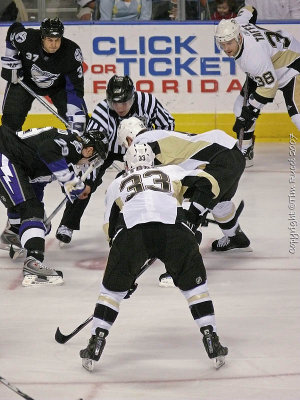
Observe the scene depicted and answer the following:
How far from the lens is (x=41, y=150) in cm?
499

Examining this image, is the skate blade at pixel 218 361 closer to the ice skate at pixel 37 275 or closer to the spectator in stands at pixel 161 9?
the ice skate at pixel 37 275

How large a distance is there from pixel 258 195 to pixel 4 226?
5.16 ft

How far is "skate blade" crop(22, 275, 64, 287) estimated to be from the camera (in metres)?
5.00

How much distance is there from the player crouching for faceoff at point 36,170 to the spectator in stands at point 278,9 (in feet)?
11.0

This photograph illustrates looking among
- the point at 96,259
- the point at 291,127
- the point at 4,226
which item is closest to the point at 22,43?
the point at 4,226

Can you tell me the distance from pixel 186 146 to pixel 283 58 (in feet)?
8.02

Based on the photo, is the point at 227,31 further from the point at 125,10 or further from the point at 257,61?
the point at 125,10

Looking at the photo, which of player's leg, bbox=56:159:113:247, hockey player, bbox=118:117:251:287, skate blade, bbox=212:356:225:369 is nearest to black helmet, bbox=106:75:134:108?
hockey player, bbox=118:117:251:287

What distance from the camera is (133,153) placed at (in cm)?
397

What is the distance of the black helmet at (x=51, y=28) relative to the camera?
19.4 feet

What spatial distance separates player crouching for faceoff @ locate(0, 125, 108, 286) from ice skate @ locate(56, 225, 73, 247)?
0.58 meters

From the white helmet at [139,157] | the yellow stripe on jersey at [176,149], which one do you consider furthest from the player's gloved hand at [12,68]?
the white helmet at [139,157]

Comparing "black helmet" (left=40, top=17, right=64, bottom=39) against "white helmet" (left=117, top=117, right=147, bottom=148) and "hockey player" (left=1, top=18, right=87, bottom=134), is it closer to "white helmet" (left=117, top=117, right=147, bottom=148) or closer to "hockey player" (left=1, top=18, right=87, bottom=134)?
"hockey player" (left=1, top=18, right=87, bottom=134)

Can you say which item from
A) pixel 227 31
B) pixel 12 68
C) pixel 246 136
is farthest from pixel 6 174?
pixel 246 136
